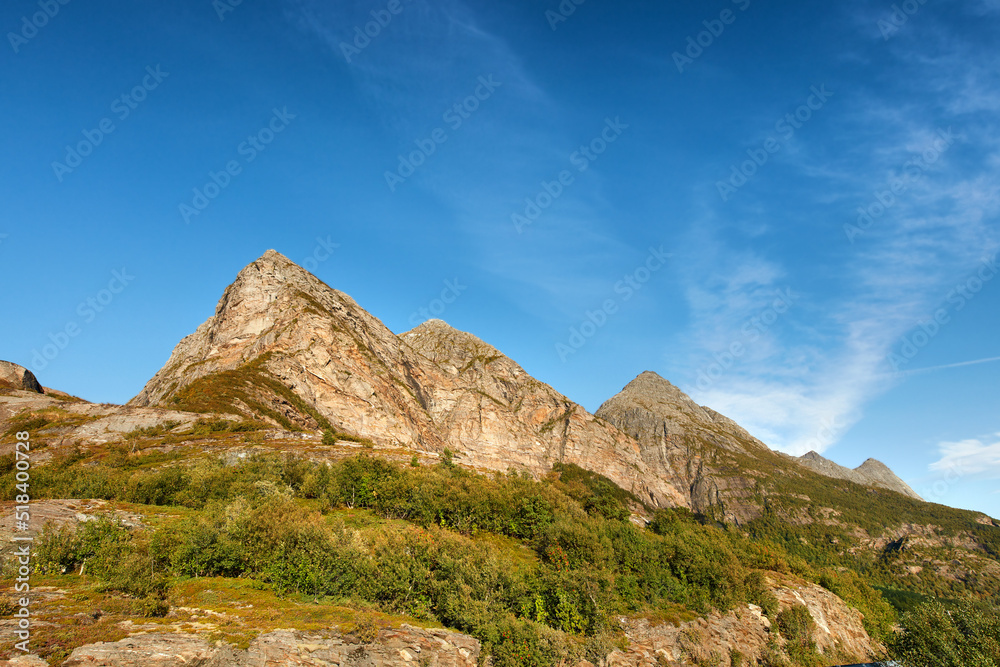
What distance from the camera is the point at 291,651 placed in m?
15.7

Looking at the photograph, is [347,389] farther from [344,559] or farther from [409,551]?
[344,559]

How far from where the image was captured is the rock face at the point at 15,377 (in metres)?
82.8

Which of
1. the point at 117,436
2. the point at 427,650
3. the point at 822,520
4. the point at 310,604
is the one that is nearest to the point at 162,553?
the point at 310,604

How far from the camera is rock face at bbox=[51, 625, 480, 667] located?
1237cm

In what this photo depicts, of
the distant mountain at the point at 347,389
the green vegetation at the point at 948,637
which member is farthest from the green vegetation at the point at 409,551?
the distant mountain at the point at 347,389

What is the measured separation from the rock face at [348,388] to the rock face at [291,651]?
193 ft

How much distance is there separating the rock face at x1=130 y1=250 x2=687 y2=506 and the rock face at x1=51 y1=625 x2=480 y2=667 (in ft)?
193

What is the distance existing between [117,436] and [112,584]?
46.6 meters

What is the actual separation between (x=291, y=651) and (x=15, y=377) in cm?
11006

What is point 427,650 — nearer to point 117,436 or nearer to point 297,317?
point 117,436

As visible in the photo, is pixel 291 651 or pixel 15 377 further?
pixel 15 377

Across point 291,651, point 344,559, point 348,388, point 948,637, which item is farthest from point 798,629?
point 348,388

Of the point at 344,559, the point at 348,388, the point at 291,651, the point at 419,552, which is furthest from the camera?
the point at 348,388

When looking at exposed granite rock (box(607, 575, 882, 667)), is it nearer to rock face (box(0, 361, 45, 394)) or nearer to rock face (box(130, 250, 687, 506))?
rock face (box(130, 250, 687, 506))
